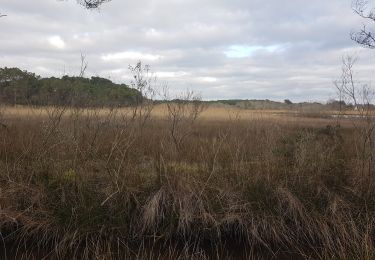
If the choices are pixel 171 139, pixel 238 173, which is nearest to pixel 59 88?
pixel 171 139

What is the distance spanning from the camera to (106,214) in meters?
7.59

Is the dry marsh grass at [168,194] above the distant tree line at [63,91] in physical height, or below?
below

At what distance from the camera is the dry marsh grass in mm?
Result: 7387

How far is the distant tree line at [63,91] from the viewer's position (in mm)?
9078

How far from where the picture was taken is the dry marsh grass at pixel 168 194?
739 centimetres

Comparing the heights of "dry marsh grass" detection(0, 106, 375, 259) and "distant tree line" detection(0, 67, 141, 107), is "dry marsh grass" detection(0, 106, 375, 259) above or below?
below

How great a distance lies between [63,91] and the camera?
30.0 ft

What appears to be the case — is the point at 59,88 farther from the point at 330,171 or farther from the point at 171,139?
the point at 330,171

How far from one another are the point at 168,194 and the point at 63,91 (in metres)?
2.89

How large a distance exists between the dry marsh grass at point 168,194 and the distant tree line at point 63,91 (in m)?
0.29

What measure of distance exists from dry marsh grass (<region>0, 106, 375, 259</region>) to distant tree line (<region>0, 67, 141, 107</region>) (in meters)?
Result: 0.29

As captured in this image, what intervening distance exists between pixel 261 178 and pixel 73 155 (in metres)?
3.11

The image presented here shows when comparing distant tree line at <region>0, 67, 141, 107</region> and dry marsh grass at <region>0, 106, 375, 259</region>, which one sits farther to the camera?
distant tree line at <region>0, 67, 141, 107</region>

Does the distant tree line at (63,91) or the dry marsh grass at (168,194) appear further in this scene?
the distant tree line at (63,91)
